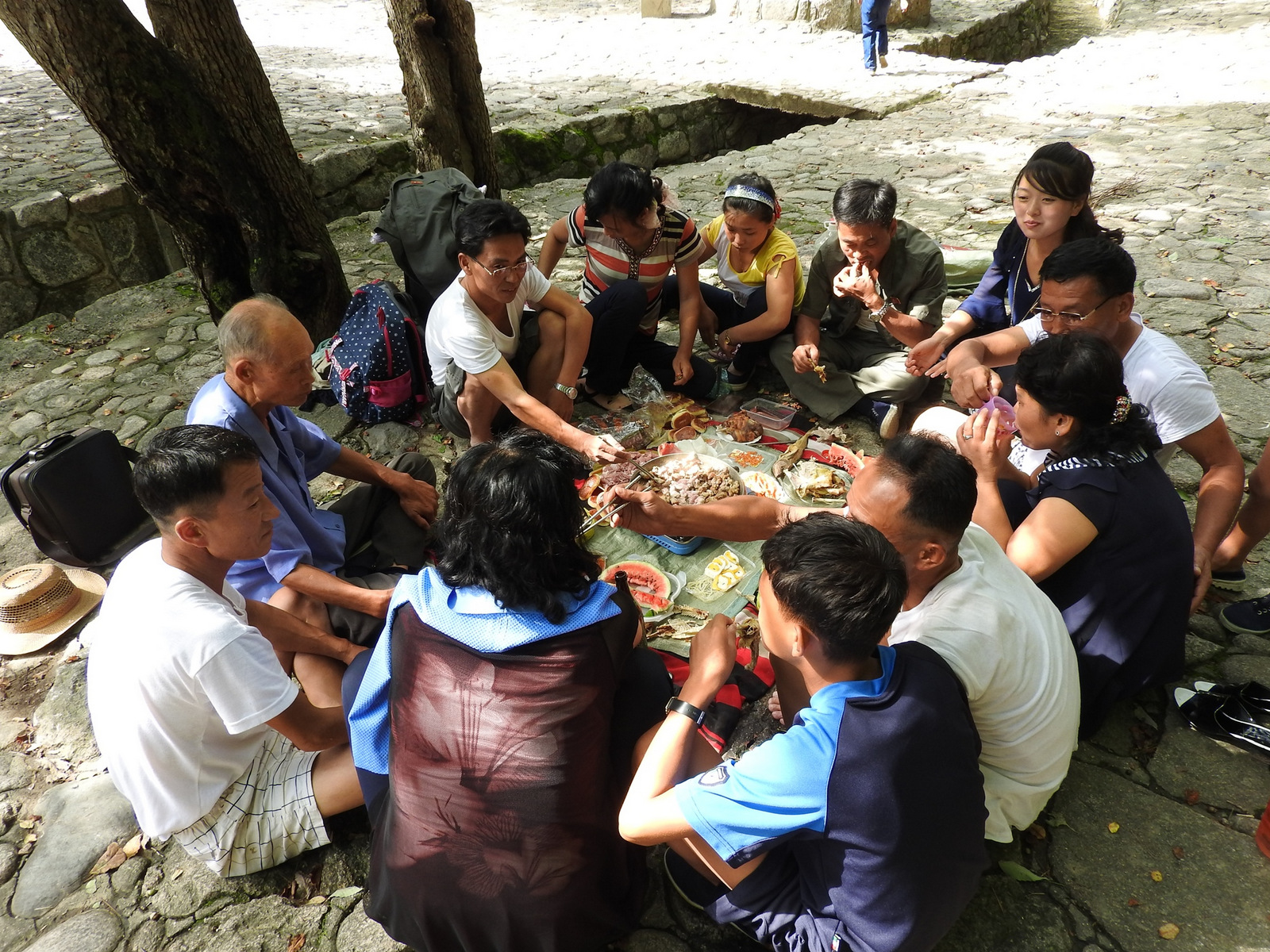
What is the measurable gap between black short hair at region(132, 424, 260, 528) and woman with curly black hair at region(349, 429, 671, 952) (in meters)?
0.69

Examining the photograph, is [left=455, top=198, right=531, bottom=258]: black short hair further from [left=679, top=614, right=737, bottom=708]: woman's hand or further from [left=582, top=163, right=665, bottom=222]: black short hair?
[left=679, top=614, right=737, bottom=708]: woman's hand

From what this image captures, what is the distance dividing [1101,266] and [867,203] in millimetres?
1312

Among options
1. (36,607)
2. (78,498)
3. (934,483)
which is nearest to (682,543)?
(934,483)

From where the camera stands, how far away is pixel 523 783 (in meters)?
1.95

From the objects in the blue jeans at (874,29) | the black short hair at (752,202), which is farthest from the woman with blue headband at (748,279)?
the blue jeans at (874,29)

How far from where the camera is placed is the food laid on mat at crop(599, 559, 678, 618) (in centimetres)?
349

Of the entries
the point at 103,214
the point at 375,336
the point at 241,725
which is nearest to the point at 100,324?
the point at 103,214

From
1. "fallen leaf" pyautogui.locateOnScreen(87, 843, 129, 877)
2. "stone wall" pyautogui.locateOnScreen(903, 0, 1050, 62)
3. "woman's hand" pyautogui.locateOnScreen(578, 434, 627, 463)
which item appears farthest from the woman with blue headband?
"stone wall" pyautogui.locateOnScreen(903, 0, 1050, 62)

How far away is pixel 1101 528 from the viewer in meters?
2.58

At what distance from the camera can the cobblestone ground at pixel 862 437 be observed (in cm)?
244

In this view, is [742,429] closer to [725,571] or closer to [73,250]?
[725,571]

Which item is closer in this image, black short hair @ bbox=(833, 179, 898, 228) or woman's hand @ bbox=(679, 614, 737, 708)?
woman's hand @ bbox=(679, 614, 737, 708)

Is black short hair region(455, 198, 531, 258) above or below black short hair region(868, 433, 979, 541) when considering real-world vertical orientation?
above

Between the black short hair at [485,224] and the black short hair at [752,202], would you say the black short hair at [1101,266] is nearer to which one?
the black short hair at [752,202]
